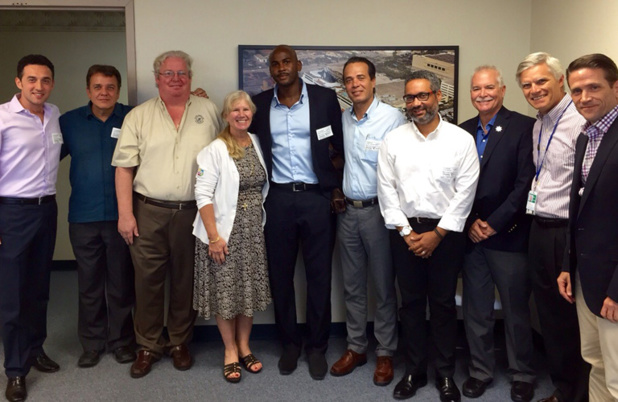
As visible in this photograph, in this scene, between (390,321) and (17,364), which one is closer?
(17,364)

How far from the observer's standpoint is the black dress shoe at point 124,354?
3.21m

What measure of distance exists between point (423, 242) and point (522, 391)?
983 millimetres

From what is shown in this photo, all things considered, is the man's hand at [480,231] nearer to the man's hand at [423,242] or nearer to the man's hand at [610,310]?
the man's hand at [423,242]

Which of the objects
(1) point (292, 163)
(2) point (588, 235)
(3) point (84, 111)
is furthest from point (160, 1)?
(2) point (588, 235)

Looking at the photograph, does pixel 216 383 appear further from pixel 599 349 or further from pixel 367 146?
pixel 599 349

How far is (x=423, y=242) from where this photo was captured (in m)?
2.58

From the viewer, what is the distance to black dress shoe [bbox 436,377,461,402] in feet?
8.79

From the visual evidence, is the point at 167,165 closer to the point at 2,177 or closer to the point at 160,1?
the point at 2,177

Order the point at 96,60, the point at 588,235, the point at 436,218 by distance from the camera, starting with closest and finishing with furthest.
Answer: the point at 588,235, the point at 436,218, the point at 96,60

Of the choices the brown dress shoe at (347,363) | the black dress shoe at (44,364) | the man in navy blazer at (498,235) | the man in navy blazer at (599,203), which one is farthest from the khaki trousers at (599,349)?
the black dress shoe at (44,364)

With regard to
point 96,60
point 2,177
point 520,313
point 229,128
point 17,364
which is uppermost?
point 96,60

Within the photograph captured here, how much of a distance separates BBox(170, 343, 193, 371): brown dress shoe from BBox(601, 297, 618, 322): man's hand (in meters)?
2.29

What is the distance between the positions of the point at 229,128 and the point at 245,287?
923 millimetres

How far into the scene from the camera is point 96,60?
5.38 metres
